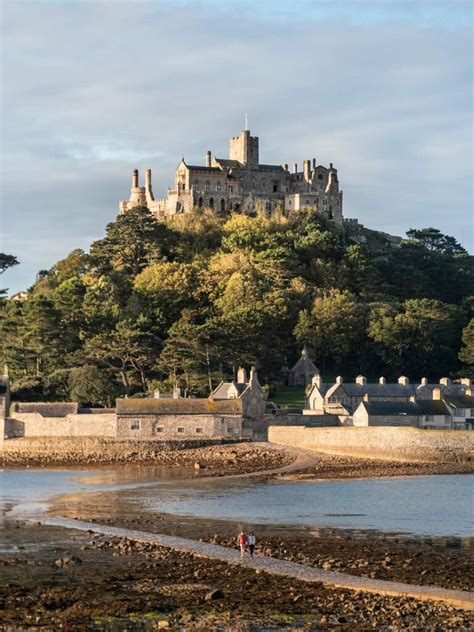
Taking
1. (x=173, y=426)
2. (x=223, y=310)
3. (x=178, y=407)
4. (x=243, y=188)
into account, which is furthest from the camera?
(x=243, y=188)

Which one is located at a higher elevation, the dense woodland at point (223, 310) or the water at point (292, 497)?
the dense woodland at point (223, 310)

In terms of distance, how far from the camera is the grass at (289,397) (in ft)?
226

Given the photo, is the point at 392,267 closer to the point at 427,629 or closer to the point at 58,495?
the point at 58,495

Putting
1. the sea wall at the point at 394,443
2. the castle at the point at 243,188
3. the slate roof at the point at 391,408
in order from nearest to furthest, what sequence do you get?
1. the sea wall at the point at 394,443
2. the slate roof at the point at 391,408
3. the castle at the point at 243,188

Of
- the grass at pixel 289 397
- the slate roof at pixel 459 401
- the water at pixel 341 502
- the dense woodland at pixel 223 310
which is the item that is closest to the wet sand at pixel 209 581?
the water at pixel 341 502

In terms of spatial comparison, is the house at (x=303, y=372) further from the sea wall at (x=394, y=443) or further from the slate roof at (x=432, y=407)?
the sea wall at (x=394, y=443)

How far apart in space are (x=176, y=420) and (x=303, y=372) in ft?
61.0

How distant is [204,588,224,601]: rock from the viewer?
22.1 m

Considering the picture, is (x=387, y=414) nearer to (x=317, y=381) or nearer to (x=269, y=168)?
(x=317, y=381)

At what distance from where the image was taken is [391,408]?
58969 millimetres

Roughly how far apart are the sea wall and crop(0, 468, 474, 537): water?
3.71 meters

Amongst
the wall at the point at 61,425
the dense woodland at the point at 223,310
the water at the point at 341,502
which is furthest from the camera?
the dense woodland at the point at 223,310

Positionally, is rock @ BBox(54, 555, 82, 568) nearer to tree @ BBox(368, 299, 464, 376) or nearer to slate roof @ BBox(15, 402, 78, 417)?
slate roof @ BBox(15, 402, 78, 417)

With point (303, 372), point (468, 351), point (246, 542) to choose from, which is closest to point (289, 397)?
point (303, 372)
